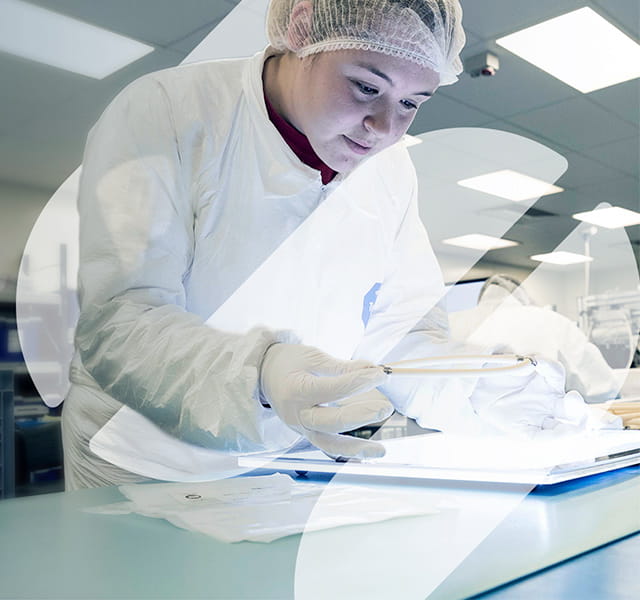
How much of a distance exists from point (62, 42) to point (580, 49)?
249 cm

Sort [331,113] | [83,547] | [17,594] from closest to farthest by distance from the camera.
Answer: [17,594], [83,547], [331,113]

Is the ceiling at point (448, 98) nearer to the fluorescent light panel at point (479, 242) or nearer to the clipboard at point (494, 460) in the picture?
the fluorescent light panel at point (479, 242)

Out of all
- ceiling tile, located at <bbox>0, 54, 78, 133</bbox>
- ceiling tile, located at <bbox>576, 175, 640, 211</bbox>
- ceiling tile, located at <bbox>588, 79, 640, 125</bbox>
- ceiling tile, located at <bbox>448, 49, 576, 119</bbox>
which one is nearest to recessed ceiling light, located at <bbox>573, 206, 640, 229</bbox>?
ceiling tile, located at <bbox>576, 175, 640, 211</bbox>

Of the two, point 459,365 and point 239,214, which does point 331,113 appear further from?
point 459,365

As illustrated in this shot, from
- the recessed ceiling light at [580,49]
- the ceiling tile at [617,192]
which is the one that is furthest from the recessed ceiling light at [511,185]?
the recessed ceiling light at [580,49]

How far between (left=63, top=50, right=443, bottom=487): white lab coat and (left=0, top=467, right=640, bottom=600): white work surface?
0.19 metres

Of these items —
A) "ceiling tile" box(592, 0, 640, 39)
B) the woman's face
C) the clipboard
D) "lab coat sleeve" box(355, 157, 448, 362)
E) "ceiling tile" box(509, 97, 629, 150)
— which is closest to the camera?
the clipboard

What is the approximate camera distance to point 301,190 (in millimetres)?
1341

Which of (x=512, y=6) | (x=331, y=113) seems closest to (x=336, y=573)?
(x=331, y=113)

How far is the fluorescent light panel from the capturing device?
6.64m

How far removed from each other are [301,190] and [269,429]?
50 cm

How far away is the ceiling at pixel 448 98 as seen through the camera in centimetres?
240

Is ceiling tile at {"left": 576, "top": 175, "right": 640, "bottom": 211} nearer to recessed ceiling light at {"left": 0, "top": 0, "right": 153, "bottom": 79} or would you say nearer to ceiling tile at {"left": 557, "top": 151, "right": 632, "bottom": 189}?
ceiling tile at {"left": 557, "top": 151, "right": 632, "bottom": 189}

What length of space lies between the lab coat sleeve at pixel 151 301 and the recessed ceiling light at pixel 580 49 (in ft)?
8.38
